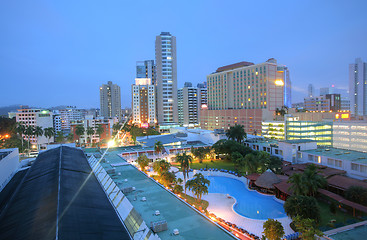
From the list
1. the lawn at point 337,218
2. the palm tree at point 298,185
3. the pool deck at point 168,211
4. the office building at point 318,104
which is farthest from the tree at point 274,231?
the office building at point 318,104

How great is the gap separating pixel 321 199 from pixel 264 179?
8.38 meters

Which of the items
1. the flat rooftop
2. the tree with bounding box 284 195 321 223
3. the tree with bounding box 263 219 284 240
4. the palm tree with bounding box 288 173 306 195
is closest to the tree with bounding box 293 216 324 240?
the tree with bounding box 263 219 284 240

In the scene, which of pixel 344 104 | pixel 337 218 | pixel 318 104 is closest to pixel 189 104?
pixel 318 104

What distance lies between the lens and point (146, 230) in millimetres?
16312

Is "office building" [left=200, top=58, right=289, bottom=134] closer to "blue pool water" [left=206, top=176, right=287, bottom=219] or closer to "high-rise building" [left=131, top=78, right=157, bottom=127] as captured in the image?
"high-rise building" [left=131, top=78, right=157, bottom=127]

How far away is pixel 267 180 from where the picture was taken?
35812mm

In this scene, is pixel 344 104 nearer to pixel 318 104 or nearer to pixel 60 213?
pixel 318 104

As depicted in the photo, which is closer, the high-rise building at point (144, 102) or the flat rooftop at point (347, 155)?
the flat rooftop at point (347, 155)

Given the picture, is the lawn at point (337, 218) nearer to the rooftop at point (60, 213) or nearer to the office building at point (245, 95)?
the rooftop at point (60, 213)

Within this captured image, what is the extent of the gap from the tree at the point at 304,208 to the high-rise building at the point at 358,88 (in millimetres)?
167479

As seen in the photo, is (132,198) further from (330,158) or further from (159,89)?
(159,89)

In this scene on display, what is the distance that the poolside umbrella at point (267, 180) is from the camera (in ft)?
116

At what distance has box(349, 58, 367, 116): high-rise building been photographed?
497 ft

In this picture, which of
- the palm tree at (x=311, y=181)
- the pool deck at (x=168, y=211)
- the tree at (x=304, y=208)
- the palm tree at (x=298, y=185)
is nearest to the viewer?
the pool deck at (x=168, y=211)
